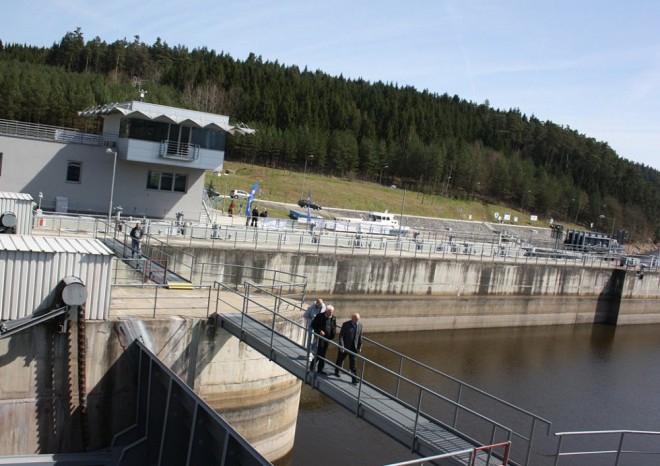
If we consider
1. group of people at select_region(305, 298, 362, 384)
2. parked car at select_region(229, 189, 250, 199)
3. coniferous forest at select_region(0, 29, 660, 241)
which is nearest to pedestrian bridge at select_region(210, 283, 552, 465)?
group of people at select_region(305, 298, 362, 384)

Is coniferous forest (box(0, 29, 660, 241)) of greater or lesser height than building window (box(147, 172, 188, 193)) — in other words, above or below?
above

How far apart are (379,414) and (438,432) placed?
1.06m

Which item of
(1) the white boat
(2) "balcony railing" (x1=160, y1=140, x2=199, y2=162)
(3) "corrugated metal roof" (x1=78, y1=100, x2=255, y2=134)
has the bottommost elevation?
(1) the white boat

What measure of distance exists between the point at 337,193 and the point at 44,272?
68061 mm

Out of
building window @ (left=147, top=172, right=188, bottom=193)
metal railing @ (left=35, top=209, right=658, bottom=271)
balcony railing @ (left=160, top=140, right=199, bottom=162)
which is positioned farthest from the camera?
building window @ (left=147, top=172, right=188, bottom=193)

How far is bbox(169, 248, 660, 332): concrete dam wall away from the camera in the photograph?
30656mm

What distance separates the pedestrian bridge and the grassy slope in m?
42.2

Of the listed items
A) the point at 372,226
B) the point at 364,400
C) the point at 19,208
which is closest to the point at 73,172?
the point at 19,208

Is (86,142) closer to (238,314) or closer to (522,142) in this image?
(238,314)

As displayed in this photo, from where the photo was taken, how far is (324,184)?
81.9 m

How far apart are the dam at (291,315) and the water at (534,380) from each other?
1358 millimetres

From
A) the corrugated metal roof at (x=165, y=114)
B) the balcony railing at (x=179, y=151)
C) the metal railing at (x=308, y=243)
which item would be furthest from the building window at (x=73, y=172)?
the metal railing at (x=308, y=243)

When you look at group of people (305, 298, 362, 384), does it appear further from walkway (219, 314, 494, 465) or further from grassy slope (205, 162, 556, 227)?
grassy slope (205, 162, 556, 227)

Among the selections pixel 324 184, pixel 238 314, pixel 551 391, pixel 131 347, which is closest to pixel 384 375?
pixel 551 391
